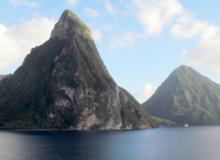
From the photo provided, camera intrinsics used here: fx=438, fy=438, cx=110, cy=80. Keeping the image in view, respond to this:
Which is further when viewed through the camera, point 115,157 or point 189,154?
point 189,154

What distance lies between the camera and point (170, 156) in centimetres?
17375

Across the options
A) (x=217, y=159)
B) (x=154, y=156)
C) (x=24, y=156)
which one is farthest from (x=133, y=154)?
(x=24, y=156)

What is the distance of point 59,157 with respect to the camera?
16175 centimetres

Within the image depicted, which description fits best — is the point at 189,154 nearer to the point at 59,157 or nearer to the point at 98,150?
the point at 98,150

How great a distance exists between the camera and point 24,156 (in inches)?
6363

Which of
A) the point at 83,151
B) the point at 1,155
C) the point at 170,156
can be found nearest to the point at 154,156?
the point at 170,156

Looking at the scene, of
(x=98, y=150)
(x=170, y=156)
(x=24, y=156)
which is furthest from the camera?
(x=98, y=150)

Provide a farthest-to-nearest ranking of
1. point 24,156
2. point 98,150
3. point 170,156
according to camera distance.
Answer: point 98,150
point 170,156
point 24,156

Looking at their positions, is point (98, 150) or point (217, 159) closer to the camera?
point (217, 159)

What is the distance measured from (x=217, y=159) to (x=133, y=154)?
34.6 metres

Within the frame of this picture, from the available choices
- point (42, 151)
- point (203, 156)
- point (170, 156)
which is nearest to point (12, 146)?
point (42, 151)

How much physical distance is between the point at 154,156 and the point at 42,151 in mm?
46207

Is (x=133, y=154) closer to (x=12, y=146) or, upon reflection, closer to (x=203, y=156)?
(x=203, y=156)

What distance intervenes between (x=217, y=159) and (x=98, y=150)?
51.2 m
